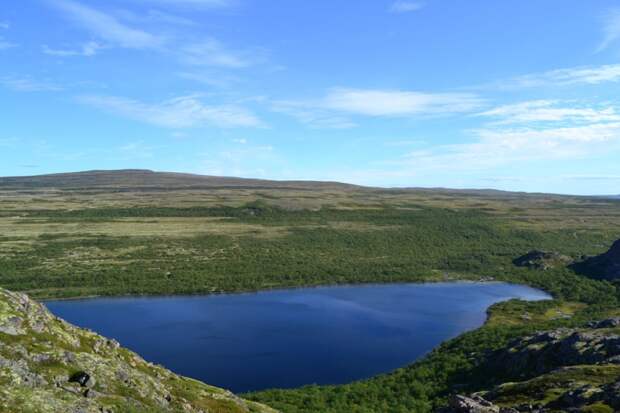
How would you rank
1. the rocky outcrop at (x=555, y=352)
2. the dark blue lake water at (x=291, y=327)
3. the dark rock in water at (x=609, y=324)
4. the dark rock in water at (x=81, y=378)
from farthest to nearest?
the dark blue lake water at (x=291, y=327) < the dark rock in water at (x=609, y=324) < the rocky outcrop at (x=555, y=352) < the dark rock in water at (x=81, y=378)

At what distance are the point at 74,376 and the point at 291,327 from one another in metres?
66.9

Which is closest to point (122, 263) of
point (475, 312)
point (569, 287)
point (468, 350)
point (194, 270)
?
point (194, 270)

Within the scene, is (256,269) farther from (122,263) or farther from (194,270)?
(122,263)

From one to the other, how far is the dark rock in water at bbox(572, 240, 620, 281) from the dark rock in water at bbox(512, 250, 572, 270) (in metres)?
7.73

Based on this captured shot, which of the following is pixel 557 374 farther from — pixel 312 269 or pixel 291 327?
pixel 312 269

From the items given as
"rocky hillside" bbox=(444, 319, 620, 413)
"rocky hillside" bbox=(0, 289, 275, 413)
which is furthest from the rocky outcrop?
"rocky hillside" bbox=(0, 289, 275, 413)

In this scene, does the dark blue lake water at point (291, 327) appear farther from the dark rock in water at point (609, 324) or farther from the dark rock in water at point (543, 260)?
the dark rock in water at point (609, 324)

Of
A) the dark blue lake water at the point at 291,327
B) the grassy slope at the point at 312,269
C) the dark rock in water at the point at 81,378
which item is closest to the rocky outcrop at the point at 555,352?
the grassy slope at the point at 312,269

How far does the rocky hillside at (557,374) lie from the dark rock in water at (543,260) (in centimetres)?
9090

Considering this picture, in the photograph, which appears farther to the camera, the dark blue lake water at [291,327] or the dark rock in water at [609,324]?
the dark blue lake water at [291,327]

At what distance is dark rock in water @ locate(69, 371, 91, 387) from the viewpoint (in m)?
31.7

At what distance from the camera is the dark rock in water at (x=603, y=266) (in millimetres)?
126887

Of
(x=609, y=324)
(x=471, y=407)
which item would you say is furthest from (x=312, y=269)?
(x=471, y=407)

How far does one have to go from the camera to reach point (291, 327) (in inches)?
3814
